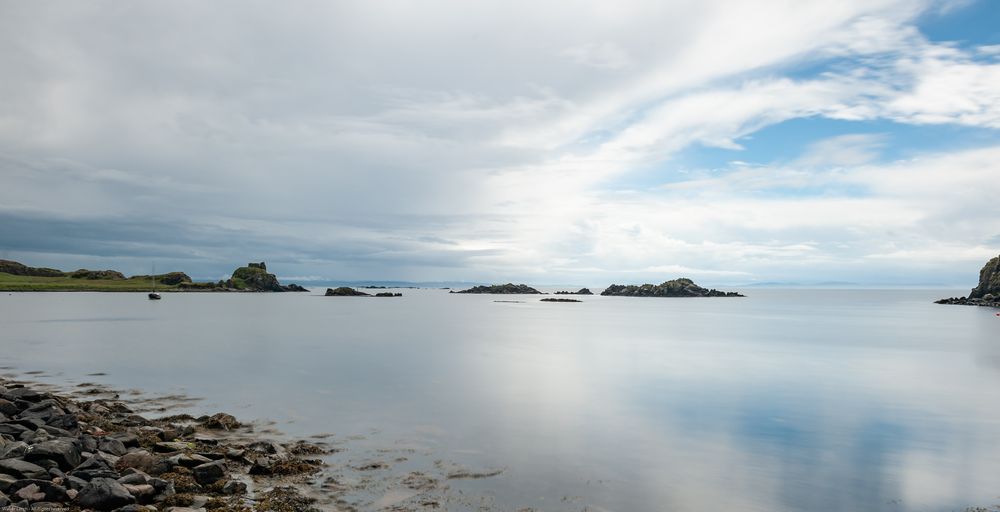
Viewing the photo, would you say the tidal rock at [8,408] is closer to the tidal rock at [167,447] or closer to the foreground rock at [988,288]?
the tidal rock at [167,447]

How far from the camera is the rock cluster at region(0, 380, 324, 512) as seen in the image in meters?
10.7

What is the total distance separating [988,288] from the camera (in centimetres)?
14688

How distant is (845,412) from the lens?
80.4ft

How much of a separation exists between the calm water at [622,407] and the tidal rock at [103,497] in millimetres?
4576

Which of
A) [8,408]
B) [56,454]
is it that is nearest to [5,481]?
[56,454]

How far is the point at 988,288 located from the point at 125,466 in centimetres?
19163

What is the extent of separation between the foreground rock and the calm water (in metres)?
114

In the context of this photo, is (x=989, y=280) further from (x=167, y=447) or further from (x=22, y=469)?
(x=22, y=469)

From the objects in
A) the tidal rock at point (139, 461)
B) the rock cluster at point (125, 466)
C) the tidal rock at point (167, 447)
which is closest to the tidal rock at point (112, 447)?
the rock cluster at point (125, 466)

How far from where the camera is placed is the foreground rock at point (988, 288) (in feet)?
464

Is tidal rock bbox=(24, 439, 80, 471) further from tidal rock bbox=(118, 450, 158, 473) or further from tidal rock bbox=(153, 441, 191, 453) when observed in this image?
tidal rock bbox=(153, 441, 191, 453)

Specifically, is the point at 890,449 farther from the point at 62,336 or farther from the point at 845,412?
the point at 62,336

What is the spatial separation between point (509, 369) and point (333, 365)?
1165 centimetres

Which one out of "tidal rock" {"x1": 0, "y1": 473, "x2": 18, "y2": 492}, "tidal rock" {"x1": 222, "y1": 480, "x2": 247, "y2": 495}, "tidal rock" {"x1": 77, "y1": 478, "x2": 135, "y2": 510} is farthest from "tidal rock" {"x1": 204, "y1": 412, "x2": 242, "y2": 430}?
"tidal rock" {"x1": 77, "y1": 478, "x2": 135, "y2": 510}
